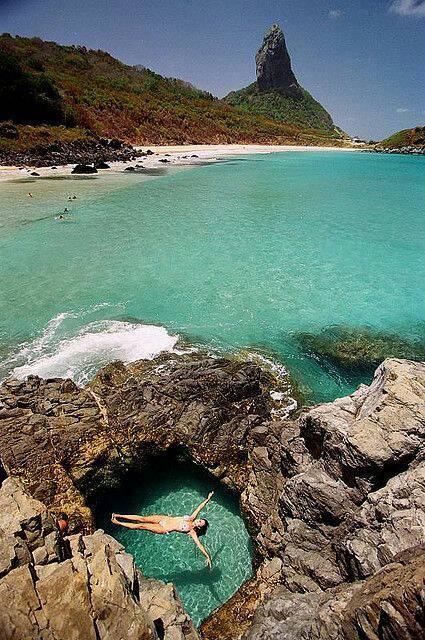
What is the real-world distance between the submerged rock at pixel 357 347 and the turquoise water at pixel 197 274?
27.0 inches

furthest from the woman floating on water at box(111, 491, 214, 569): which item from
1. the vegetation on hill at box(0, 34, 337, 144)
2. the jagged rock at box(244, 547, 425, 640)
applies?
the vegetation on hill at box(0, 34, 337, 144)

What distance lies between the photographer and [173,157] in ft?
Answer: 307

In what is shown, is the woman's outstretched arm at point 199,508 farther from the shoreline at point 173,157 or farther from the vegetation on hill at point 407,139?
the vegetation on hill at point 407,139

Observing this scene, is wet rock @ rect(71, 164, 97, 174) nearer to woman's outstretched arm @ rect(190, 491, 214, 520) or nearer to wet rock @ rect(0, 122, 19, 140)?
wet rock @ rect(0, 122, 19, 140)

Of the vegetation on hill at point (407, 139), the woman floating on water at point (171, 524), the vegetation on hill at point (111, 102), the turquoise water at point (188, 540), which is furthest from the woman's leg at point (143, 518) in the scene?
the vegetation on hill at point (407, 139)

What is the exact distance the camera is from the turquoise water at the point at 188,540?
10.0 metres

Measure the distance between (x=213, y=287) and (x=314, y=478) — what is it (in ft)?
59.1

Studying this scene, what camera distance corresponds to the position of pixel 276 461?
38.1ft

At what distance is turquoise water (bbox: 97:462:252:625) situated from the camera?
10.0 m

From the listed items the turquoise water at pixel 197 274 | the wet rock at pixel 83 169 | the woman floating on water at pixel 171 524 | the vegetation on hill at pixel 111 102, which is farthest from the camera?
the vegetation on hill at pixel 111 102

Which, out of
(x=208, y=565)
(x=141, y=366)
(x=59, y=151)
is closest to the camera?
(x=208, y=565)

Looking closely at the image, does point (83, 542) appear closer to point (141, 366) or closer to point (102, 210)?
point (141, 366)

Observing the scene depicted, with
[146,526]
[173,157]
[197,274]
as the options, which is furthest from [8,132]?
[146,526]

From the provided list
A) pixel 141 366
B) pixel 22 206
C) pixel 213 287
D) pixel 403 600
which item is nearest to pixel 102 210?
pixel 22 206
